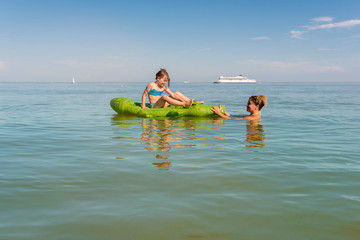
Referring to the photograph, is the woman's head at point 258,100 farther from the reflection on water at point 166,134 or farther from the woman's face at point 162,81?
the woman's face at point 162,81

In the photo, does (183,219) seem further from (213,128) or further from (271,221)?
(213,128)

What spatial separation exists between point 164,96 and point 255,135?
3.95 metres

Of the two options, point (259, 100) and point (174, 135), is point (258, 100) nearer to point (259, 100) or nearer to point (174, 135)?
point (259, 100)

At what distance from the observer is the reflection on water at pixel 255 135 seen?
6553 millimetres

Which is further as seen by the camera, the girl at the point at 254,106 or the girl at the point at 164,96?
the girl at the point at 164,96

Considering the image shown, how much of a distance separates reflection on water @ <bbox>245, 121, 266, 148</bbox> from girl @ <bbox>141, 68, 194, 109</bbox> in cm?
225

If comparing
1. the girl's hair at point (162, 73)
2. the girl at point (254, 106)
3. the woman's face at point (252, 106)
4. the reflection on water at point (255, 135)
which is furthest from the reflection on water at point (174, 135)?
the girl's hair at point (162, 73)

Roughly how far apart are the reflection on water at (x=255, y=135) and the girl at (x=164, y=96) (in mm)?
2251

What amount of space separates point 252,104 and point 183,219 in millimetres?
7553

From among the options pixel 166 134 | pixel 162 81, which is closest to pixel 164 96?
pixel 162 81

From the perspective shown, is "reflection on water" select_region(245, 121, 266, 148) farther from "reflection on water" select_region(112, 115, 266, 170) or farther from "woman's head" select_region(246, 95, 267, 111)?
"woman's head" select_region(246, 95, 267, 111)

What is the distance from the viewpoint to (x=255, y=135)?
778 cm

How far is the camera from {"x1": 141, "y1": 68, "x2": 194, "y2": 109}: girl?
35.2 feet

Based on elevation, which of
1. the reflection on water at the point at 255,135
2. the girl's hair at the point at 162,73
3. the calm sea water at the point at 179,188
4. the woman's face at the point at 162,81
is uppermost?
the girl's hair at the point at 162,73
